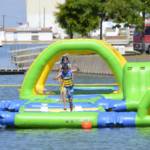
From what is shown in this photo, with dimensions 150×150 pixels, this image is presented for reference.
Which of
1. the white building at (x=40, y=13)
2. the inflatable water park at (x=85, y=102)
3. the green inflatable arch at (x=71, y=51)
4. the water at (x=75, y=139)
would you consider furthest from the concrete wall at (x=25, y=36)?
the water at (x=75, y=139)

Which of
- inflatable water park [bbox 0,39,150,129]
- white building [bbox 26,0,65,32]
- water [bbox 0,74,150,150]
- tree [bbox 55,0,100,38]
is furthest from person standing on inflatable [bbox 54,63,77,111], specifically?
white building [bbox 26,0,65,32]

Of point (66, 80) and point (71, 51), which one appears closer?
point (66, 80)

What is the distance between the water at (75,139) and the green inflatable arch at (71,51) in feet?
14.3

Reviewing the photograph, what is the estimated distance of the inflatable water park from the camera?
1914 centimetres

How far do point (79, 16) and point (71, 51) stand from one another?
29194 millimetres

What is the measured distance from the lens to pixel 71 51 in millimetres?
23766

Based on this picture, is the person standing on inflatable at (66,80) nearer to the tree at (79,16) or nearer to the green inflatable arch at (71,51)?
the green inflatable arch at (71,51)

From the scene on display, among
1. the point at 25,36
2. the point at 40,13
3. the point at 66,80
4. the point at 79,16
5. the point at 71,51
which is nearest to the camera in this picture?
the point at 66,80

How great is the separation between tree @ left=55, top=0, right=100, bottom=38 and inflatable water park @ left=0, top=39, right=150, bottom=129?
86.5 feet

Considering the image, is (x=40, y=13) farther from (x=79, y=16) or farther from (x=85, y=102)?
(x=85, y=102)

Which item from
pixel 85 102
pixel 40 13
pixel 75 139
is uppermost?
pixel 85 102

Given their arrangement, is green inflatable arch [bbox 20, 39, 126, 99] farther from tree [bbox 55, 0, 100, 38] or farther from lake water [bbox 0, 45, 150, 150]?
tree [bbox 55, 0, 100, 38]

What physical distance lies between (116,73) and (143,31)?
26.0 m

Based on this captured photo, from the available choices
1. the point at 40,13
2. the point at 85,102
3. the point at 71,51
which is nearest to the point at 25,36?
the point at 40,13
